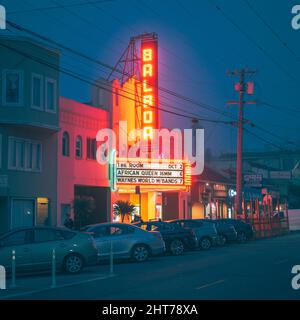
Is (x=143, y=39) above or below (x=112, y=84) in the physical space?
above

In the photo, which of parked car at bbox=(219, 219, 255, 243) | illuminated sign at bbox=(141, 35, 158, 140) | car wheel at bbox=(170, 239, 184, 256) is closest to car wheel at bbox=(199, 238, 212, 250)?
car wheel at bbox=(170, 239, 184, 256)

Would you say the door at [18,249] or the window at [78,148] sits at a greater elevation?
the window at [78,148]

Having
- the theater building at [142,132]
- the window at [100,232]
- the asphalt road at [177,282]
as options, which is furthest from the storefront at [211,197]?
the asphalt road at [177,282]

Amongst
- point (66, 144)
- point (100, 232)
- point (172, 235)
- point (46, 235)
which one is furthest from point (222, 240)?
point (46, 235)

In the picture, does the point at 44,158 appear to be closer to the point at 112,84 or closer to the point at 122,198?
the point at 112,84

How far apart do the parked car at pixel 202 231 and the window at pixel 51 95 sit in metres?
8.38

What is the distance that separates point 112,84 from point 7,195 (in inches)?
481

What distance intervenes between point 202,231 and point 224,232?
11.1ft

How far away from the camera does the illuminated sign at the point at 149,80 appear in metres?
39.1

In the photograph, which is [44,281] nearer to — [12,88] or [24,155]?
[24,155]

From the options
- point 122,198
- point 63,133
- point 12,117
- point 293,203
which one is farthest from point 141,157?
point 293,203

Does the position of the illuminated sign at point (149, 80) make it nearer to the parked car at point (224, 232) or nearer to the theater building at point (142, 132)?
the theater building at point (142, 132)

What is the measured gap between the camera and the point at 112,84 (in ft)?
128
